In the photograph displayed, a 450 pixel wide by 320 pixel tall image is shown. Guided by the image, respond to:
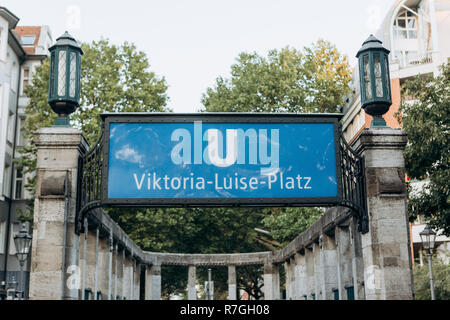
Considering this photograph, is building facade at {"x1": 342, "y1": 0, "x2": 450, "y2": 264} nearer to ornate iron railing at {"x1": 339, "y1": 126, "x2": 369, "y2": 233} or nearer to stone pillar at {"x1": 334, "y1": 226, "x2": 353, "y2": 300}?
stone pillar at {"x1": 334, "y1": 226, "x2": 353, "y2": 300}

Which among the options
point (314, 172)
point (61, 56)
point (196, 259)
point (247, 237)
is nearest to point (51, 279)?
point (61, 56)

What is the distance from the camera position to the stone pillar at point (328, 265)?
18641 millimetres

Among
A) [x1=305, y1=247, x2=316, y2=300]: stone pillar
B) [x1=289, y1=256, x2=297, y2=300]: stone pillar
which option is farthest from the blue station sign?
[x1=289, y1=256, x2=297, y2=300]: stone pillar

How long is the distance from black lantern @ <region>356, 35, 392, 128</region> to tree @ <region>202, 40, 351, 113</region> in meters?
30.4

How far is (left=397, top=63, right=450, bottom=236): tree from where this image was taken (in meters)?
19.8

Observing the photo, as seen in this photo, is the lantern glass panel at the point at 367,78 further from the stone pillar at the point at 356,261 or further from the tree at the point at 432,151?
the tree at the point at 432,151

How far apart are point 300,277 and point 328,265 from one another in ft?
22.0

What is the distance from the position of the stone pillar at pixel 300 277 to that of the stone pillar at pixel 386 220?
12441 millimetres

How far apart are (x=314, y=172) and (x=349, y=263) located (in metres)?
5.78

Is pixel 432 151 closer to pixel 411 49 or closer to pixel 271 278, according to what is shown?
pixel 271 278

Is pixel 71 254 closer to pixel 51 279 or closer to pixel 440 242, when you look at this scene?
pixel 51 279

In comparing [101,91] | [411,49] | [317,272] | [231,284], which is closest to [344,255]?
[317,272]

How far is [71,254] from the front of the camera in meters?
11.7

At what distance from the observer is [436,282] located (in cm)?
2944
